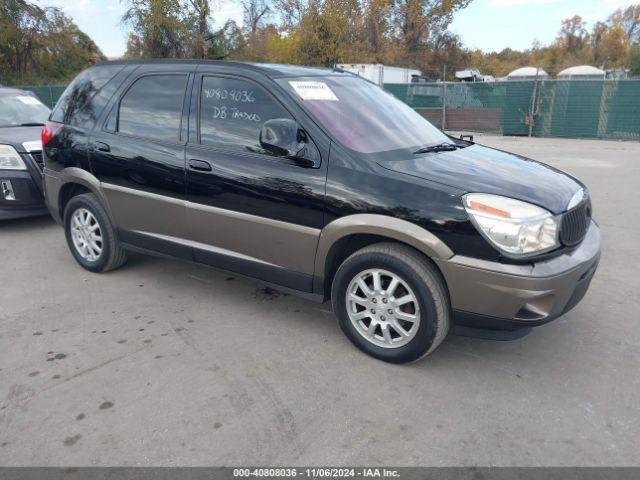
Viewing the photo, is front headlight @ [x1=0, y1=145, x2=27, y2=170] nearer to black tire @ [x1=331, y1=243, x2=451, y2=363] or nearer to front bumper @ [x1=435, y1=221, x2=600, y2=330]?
black tire @ [x1=331, y1=243, x2=451, y2=363]

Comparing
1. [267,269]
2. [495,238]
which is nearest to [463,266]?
[495,238]

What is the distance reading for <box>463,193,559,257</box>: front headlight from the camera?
278 cm

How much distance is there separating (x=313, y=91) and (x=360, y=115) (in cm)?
38

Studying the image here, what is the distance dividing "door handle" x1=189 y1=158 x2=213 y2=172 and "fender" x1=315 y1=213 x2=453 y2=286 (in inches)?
41.0

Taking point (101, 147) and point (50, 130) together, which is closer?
point (101, 147)

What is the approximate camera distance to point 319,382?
307 centimetres

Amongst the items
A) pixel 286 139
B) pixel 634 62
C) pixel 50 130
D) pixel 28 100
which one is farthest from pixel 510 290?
pixel 634 62

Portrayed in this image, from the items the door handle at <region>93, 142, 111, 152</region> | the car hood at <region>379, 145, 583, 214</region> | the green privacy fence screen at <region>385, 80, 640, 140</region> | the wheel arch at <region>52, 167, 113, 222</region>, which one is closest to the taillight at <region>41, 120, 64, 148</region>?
the wheel arch at <region>52, 167, 113, 222</region>

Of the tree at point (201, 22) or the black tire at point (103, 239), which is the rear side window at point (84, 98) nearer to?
the black tire at point (103, 239)

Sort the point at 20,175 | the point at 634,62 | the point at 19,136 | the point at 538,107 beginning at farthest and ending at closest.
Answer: the point at 634,62, the point at 538,107, the point at 19,136, the point at 20,175

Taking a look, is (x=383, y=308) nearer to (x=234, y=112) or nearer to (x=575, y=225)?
(x=575, y=225)

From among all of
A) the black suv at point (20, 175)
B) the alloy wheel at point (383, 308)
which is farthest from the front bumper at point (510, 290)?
the black suv at point (20, 175)

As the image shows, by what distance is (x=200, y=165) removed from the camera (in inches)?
148

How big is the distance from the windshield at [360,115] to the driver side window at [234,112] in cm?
20
